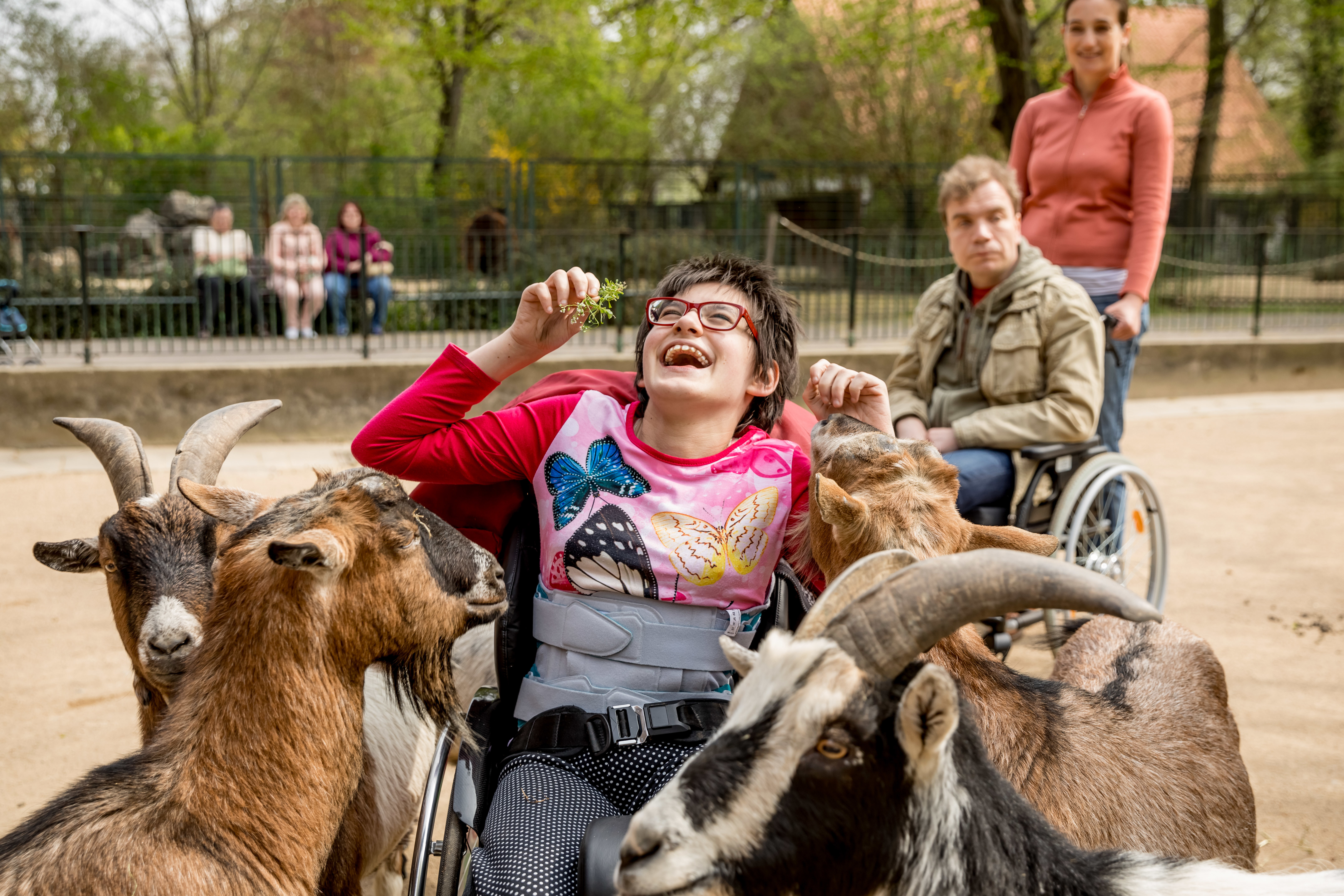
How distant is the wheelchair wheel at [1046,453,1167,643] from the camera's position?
14.0 ft

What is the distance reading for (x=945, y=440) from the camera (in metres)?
4.25

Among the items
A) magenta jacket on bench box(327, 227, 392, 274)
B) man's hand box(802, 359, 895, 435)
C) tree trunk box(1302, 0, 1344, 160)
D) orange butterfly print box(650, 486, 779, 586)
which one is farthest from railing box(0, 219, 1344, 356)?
tree trunk box(1302, 0, 1344, 160)

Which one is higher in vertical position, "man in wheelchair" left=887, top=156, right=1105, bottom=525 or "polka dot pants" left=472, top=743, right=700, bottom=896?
"man in wheelchair" left=887, top=156, right=1105, bottom=525

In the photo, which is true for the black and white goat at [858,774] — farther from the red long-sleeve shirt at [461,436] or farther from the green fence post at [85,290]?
the green fence post at [85,290]

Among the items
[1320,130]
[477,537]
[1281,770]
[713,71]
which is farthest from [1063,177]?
[1320,130]

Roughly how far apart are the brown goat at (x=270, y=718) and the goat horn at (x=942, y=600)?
922mm

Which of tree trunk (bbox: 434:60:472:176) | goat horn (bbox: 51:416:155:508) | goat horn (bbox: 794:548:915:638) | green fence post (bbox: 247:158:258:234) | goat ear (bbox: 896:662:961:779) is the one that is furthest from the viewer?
tree trunk (bbox: 434:60:472:176)

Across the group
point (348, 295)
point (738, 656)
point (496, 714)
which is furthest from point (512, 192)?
point (738, 656)

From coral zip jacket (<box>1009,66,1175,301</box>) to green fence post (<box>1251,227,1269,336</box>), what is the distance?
983 cm

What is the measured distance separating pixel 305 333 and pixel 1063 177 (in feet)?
29.1

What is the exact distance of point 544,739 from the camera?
8.03 ft

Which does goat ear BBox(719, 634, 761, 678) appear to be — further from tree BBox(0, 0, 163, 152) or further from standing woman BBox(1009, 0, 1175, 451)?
tree BBox(0, 0, 163, 152)

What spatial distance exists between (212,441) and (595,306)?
1.14 m

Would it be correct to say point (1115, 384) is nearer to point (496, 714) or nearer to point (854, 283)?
point (496, 714)
